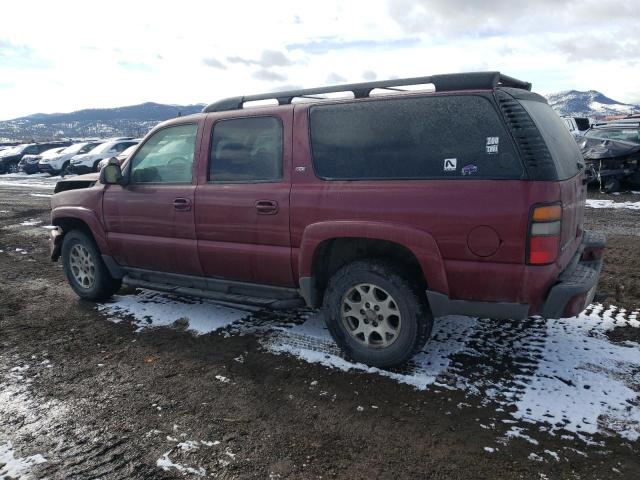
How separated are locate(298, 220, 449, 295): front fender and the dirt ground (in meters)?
0.73

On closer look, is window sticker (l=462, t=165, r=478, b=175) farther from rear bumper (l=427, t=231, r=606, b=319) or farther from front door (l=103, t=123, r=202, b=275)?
front door (l=103, t=123, r=202, b=275)

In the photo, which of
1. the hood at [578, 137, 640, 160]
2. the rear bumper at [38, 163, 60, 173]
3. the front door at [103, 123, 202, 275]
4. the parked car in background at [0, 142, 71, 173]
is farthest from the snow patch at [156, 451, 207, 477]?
the parked car in background at [0, 142, 71, 173]

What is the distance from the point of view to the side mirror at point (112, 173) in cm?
470

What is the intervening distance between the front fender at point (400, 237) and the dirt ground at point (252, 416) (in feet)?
2.38

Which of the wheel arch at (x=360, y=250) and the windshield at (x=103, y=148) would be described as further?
the windshield at (x=103, y=148)

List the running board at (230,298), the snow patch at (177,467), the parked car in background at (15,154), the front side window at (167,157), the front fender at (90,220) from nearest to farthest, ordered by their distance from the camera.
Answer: the snow patch at (177,467)
the running board at (230,298)
the front side window at (167,157)
the front fender at (90,220)
the parked car in background at (15,154)

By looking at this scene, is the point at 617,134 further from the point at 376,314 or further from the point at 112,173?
the point at 112,173

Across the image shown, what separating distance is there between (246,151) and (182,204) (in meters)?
0.76

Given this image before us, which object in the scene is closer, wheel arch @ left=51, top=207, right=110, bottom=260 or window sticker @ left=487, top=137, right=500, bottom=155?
window sticker @ left=487, top=137, right=500, bottom=155

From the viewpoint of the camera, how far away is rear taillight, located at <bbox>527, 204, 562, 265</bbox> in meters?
2.90

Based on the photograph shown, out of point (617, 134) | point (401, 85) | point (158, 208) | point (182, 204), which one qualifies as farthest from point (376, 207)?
point (617, 134)

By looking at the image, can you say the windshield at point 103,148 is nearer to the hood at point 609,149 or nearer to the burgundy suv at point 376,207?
the hood at point 609,149

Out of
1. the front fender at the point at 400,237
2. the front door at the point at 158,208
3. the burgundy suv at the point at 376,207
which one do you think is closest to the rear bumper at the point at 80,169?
the front door at the point at 158,208

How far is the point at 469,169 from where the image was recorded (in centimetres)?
307
